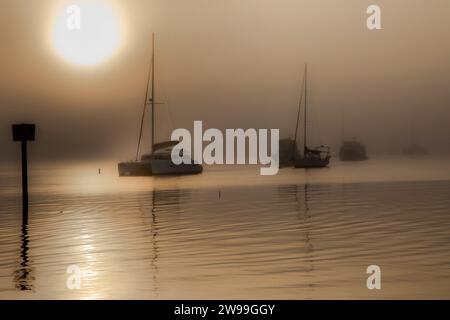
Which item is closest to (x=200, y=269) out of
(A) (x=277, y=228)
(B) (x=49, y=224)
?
(A) (x=277, y=228)

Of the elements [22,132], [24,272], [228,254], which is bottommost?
[228,254]

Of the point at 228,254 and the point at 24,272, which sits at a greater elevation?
the point at 24,272

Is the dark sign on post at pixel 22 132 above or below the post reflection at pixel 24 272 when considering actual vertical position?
above

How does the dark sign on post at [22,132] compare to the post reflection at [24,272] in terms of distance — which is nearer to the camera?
the post reflection at [24,272]

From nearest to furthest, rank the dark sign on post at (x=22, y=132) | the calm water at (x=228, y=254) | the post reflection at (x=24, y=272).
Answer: the calm water at (x=228, y=254), the post reflection at (x=24, y=272), the dark sign on post at (x=22, y=132)

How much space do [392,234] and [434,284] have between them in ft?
35.4

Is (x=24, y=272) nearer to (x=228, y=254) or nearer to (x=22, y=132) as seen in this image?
(x=228, y=254)

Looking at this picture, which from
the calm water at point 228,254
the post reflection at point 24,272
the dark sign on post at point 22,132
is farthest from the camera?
the dark sign on post at point 22,132

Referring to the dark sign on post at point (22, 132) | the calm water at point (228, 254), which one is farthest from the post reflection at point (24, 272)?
the dark sign on post at point (22, 132)

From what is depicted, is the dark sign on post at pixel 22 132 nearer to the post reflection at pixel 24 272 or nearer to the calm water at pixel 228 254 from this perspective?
the calm water at pixel 228 254

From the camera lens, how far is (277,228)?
2967 cm

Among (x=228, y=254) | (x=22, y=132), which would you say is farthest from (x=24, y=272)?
(x=22, y=132)
